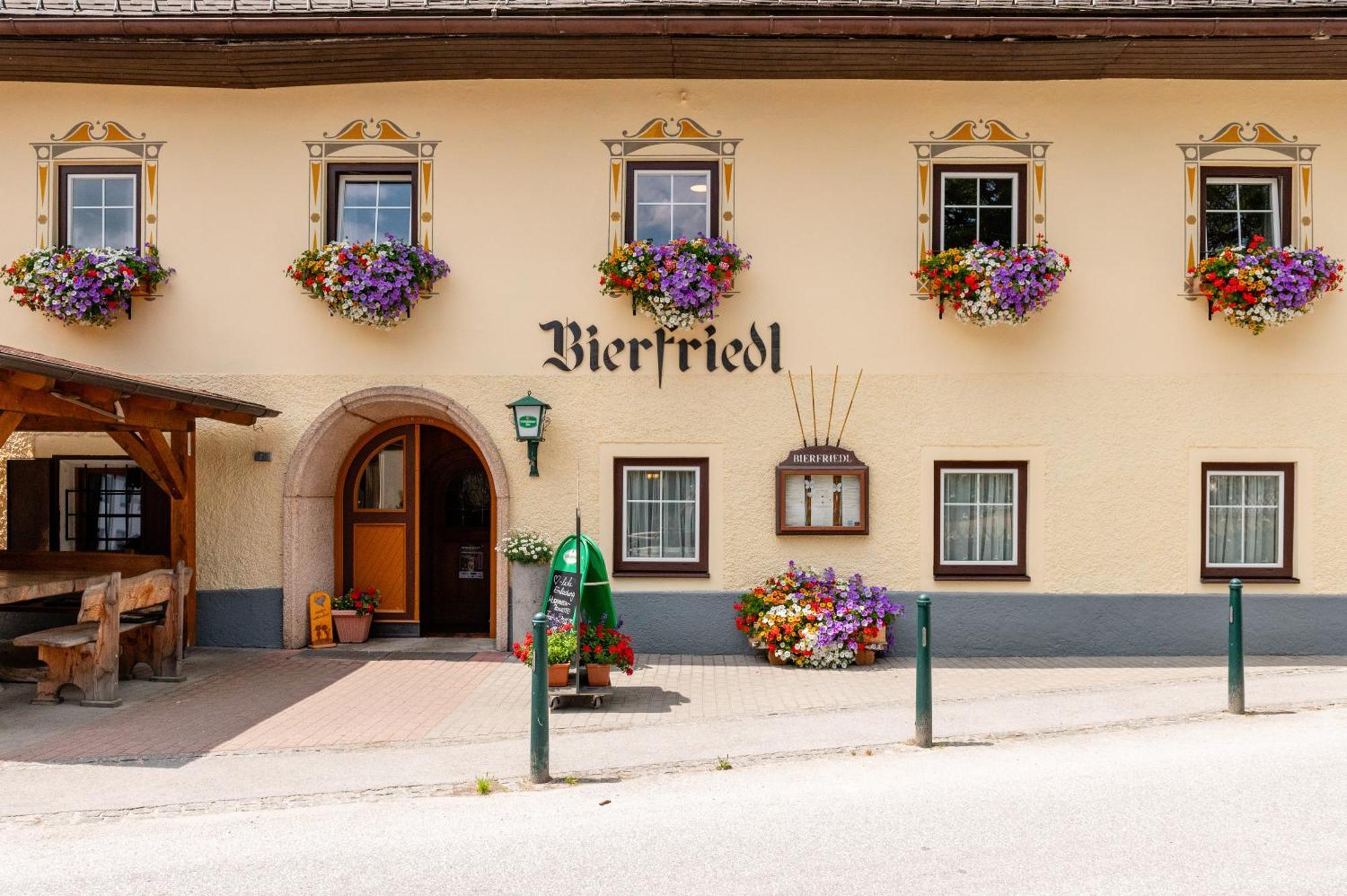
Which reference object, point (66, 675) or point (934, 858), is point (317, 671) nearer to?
point (66, 675)

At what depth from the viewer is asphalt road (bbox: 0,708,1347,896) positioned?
14.3 ft

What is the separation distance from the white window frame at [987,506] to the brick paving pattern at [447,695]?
3.18ft

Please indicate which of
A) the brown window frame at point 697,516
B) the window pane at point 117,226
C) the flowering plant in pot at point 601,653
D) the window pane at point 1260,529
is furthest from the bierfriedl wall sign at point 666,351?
the window pane at point 1260,529

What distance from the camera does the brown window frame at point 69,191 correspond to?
33.6 ft

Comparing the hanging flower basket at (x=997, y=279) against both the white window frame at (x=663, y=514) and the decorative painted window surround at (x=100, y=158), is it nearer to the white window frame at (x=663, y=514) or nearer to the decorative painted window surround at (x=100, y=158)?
the white window frame at (x=663, y=514)

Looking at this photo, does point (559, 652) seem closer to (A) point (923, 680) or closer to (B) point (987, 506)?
(A) point (923, 680)

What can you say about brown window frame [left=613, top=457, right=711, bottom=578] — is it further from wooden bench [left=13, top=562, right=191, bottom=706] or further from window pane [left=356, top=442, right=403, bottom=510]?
wooden bench [left=13, top=562, right=191, bottom=706]

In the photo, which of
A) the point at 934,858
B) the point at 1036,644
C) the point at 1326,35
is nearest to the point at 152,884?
the point at 934,858

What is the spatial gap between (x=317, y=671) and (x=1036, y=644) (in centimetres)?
706

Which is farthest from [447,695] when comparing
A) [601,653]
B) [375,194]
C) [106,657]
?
[375,194]

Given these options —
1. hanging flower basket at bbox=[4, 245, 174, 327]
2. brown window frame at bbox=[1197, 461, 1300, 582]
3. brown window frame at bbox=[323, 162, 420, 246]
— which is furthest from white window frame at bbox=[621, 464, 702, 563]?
hanging flower basket at bbox=[4, 245, 174, 327]

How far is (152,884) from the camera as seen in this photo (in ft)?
14.3

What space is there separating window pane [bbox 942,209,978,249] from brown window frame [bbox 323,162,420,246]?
5.46m

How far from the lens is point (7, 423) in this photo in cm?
725
